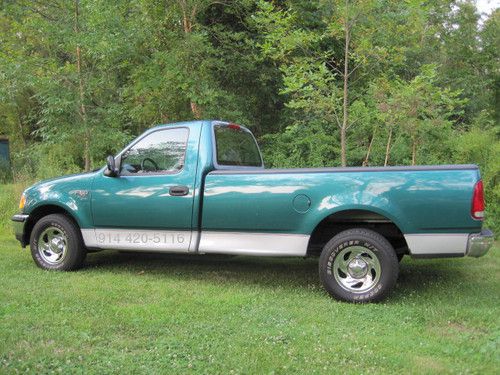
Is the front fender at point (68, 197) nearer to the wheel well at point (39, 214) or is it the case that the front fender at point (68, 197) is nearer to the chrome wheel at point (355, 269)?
the wheel well at point (39, 214)

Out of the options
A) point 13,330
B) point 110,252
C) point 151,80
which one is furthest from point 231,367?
point 151,80

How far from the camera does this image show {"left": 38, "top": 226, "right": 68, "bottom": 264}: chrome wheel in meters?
6.66

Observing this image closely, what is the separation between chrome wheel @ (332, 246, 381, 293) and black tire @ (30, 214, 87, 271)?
10.7 feet

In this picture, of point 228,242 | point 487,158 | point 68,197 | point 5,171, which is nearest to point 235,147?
point 228,242

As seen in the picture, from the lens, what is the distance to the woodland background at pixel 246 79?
8.86 m

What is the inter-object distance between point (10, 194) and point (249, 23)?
6.27 m

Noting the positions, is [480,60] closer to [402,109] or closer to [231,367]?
[402,109]

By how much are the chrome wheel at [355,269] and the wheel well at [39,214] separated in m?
3.41

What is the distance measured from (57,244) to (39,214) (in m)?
0.52

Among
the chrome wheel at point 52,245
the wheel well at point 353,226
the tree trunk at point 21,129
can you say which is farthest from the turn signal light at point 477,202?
the tree trunk at point 21,129

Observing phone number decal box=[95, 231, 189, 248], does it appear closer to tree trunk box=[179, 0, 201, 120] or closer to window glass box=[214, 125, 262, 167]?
window glass box=[214, 125, 262, 167]

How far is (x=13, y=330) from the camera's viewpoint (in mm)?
4250

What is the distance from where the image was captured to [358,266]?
5266 mm

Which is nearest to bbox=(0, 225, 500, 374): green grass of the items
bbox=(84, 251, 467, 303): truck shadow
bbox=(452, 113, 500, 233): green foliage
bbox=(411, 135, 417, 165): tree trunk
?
bbox=(84, 251, 467, 303): truck shadow
